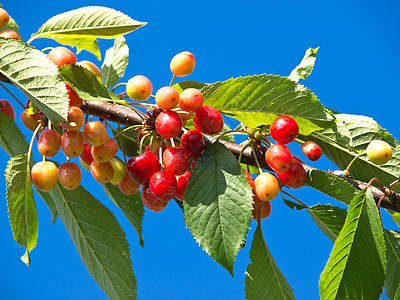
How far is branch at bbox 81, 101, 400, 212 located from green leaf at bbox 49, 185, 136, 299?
0.76 ft

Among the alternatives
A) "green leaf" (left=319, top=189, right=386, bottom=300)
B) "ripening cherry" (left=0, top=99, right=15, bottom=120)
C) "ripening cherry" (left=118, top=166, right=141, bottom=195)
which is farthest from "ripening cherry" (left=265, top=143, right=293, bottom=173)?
"ripening cherry" (left=0, top=99, right=15, bottom=120)

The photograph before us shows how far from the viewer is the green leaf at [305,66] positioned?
89 cm

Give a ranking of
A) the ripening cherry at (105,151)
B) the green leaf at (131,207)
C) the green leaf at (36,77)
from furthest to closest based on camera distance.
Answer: the green leaf at (131,207), the ripening cherry at (105,151), the green leaf at (36,77)

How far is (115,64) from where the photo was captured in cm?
111

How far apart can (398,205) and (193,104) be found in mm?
418

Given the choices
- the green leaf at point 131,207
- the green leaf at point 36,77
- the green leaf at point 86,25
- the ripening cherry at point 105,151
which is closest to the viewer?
the green leaf at point 36,77

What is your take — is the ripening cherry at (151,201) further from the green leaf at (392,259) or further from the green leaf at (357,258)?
the green leaf at (392,259)

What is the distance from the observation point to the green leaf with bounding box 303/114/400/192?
0.82 m

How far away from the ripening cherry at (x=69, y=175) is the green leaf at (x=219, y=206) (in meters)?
0.22

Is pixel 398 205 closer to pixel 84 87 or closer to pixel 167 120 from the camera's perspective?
pixel 167 120

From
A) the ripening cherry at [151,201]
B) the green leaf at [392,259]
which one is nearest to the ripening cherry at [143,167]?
the ripening cherry at [151,201]

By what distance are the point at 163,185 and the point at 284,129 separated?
0.66 ft

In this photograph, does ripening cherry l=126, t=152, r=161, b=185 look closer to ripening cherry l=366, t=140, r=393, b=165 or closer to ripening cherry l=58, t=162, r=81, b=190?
ripening cherry l=58, t=162, r=81, b=190

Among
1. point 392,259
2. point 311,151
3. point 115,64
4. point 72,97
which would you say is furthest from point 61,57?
point 392,259
